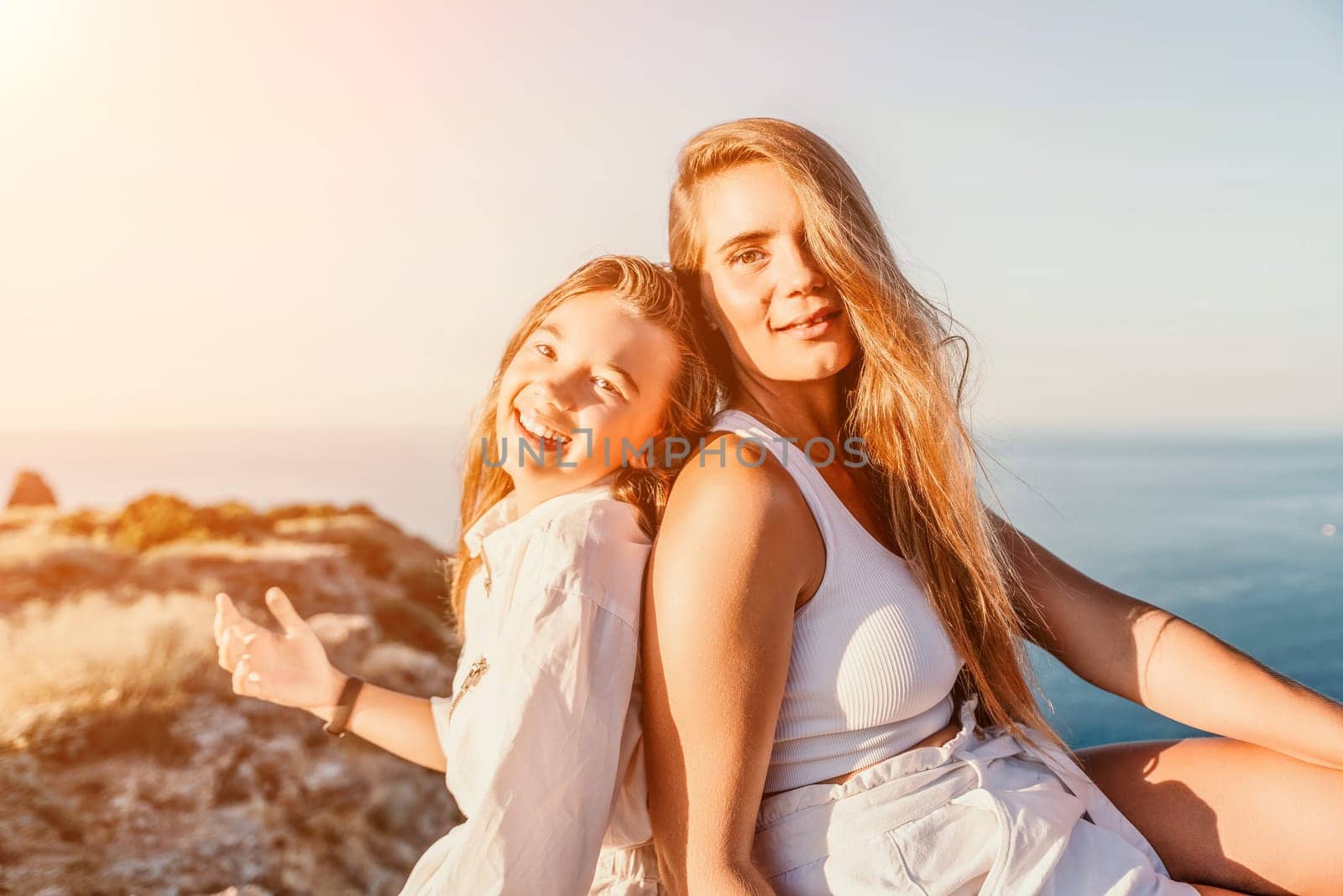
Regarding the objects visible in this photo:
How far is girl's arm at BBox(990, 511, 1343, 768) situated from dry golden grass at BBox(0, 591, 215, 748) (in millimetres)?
2652

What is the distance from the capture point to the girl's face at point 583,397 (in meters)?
1.60

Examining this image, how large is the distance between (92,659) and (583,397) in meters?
2.37

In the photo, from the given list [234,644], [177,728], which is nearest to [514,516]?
[234,644]

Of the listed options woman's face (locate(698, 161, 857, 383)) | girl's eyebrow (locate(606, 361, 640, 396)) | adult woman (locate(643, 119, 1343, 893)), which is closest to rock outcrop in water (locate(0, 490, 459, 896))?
adult woman (locate(643, 119, 1343, 893))

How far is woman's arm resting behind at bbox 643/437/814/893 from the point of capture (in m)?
1.29

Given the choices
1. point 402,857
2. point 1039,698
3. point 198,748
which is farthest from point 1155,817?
point 198,748

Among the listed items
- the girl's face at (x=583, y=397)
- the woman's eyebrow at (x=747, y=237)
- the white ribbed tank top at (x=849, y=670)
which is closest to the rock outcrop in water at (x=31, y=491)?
the girl's face at (x=583, y=397)

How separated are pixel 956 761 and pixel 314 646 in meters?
1.27

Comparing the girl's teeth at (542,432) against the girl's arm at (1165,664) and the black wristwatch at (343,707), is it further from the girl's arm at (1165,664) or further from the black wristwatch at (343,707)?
the girl's arm at (1165,664)

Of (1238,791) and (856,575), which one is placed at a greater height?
A: (856,575)

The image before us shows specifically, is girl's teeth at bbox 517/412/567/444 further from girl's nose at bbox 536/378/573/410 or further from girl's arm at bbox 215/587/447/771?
girl's arm at bbox 215/587/447/771

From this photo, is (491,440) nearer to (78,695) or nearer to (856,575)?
(856,575)

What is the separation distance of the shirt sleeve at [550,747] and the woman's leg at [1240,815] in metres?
1.16

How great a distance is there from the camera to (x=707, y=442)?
1.56 meters
